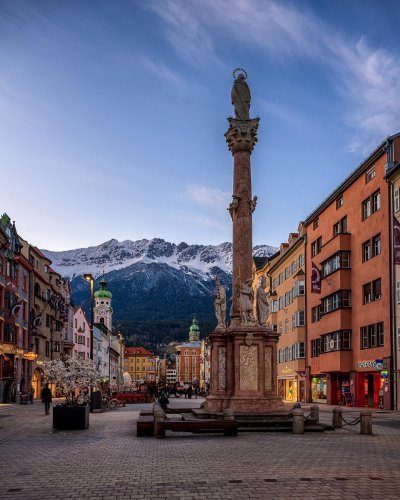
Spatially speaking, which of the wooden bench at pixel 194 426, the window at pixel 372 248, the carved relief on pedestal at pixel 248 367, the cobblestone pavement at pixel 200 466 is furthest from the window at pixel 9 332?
the wooden bench at pixel 194 426

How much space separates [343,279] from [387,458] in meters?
37.6

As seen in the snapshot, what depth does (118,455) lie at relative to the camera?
18281mm

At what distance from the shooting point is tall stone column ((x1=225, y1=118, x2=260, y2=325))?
30.5 m

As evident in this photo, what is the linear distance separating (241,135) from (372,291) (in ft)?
73.2

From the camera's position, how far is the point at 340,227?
57.9 meters

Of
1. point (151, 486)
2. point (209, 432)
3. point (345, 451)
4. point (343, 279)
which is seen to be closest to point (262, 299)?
point (209, 432)

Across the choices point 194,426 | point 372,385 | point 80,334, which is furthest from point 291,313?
point 194,426

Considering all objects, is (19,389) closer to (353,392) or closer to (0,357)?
(0,357)

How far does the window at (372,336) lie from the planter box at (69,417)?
2657 centimetres

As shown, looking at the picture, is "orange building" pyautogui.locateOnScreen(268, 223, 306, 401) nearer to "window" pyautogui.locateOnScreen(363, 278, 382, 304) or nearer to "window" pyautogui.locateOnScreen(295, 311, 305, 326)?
"window" pyautogui.locateOnScreen(295, 311, 305, 326)

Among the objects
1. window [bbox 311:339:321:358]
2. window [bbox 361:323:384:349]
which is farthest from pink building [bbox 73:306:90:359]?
window [bbox 361:323:384:349]

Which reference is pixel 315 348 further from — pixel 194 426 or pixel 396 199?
pixel 194 426

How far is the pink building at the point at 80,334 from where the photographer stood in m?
109

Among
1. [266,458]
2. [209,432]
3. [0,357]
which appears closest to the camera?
[266,458]
